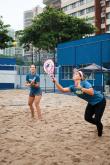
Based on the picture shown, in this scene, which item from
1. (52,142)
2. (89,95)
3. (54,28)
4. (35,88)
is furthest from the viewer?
(54,28)

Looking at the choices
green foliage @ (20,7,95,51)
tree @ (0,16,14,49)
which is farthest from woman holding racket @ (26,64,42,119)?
green foliage @ (20,7,95,51)

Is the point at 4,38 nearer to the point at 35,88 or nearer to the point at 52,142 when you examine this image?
the point at 35,88

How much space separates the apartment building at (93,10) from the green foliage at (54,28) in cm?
1505

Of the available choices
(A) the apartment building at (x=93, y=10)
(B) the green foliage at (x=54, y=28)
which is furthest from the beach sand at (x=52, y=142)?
(A) the apartment building at (x=93, y=10)

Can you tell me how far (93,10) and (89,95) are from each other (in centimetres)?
6987

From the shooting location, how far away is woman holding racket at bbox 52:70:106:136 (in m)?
8.05

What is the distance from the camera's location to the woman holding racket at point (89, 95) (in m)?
8.05

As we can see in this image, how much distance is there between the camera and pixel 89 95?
324 inches

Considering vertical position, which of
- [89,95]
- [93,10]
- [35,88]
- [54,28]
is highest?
[93,10]

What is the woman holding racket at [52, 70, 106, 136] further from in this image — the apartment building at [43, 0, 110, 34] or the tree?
the apartment building at [43, 0, 110, 34]

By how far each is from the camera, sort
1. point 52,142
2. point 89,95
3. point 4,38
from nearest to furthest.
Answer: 1. point 52,142
2. point 89,95
3. point 4,38

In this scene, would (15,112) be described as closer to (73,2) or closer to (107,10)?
(107,10)

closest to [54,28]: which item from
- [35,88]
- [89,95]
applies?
[35,88]

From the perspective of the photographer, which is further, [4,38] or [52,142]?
[4,38]
